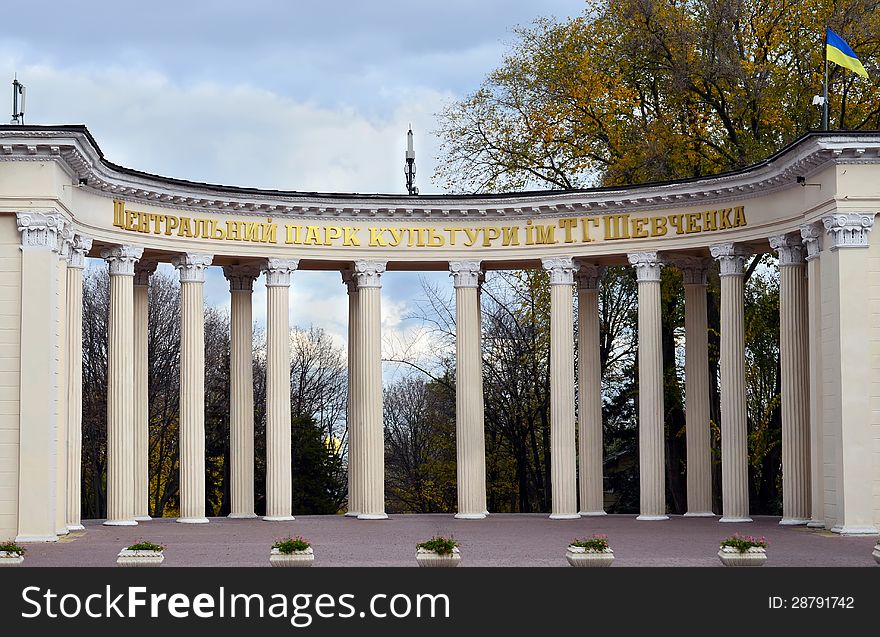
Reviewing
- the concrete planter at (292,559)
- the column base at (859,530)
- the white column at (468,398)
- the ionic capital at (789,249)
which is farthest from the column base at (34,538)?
the ionic capital at (789,249)

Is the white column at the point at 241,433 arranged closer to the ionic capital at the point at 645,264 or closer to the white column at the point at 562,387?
the white column at the point at 562,387

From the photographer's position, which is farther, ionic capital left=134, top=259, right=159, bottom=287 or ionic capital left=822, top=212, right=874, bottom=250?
ionic capital left=134, top=259, right=159, bottom=287

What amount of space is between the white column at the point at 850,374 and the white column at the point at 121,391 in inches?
1033

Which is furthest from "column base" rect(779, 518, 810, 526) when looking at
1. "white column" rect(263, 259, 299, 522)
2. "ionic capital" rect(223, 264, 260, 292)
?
"ionic capital" rect(223, 264, 260, 292)

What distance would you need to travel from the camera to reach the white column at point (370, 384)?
58.4m

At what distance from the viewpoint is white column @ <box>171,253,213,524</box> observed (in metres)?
56.0

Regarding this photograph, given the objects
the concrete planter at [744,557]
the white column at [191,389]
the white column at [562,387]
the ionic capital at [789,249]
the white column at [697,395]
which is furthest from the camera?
the white column at [697,395]

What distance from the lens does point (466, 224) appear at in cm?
5959

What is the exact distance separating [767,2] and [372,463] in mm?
32396

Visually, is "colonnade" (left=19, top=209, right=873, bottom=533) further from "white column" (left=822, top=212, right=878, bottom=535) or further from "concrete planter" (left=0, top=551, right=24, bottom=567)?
"concrete planter" (left=0, top=551, right=24, bottom=567)

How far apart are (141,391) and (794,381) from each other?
2613 centimetres

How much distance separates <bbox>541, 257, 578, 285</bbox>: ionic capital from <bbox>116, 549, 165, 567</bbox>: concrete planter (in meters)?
27.3
